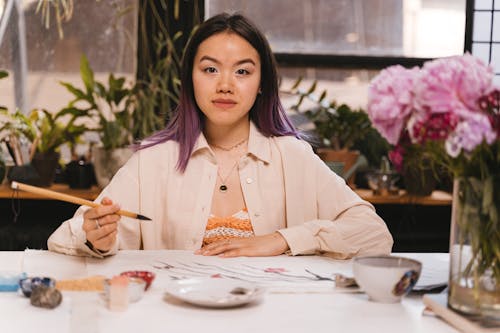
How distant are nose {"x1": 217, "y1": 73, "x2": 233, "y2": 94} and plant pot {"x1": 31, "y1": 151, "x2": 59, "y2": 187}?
1696mm

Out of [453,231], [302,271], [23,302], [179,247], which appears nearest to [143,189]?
[179,247]

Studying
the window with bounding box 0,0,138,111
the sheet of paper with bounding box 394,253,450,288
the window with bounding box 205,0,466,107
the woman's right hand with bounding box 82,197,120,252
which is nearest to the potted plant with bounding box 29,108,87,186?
the window with bounding box 0,0,138,111

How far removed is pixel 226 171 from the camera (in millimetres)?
2439

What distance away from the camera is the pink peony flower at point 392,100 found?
1.45 meters

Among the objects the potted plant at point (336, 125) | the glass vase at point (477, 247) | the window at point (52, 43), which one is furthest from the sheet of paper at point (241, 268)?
the window at point (52, 43)

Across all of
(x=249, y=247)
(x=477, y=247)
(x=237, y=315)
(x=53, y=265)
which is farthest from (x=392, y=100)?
(x=53, y=265)

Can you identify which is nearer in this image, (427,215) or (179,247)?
(179,247)

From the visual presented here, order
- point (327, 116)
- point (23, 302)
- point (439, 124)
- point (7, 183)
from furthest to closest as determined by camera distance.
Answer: point (327, 116) → point (7, 183) → point (23, 302) → point (439, 124)

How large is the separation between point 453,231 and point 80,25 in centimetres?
309

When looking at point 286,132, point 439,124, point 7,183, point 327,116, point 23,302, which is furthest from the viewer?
point 327,116

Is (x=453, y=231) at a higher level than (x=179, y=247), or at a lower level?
higher

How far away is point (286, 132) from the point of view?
101 inches

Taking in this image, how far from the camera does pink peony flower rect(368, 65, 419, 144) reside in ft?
4.77

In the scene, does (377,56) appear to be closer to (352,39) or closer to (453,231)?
(352,39)
